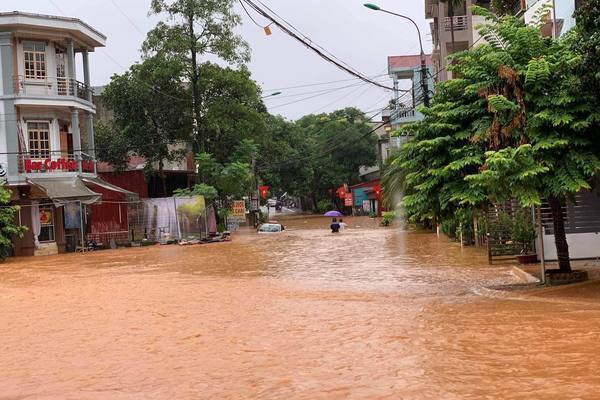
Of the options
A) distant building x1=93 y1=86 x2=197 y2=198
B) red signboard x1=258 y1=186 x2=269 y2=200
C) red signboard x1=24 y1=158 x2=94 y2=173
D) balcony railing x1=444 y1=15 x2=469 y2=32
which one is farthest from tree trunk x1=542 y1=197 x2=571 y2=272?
red signboard x1=258 y1=186 x2=269 y2=200

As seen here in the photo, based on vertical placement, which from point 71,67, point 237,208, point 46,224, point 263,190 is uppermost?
point 71,67

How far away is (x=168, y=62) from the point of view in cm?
3759

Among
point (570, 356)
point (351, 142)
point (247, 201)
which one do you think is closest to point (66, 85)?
point (247, 201)

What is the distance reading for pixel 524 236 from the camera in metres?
17.2

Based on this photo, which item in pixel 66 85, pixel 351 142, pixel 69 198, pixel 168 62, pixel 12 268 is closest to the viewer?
pixel 12 268

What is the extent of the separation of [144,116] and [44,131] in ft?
31.3

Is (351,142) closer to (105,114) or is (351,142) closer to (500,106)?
(105,114)

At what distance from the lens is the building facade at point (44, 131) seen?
29.3m

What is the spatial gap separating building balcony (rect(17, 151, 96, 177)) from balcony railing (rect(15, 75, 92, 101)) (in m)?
2.76

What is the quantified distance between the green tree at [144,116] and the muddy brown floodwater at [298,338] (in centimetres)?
2197

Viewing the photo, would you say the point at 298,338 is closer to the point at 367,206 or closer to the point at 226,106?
the point at 226,106

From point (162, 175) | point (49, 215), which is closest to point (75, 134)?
point (49, 215)

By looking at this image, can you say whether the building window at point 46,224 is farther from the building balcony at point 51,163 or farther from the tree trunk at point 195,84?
the tree trunk at point 195,84

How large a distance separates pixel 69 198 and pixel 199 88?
12799 mm
